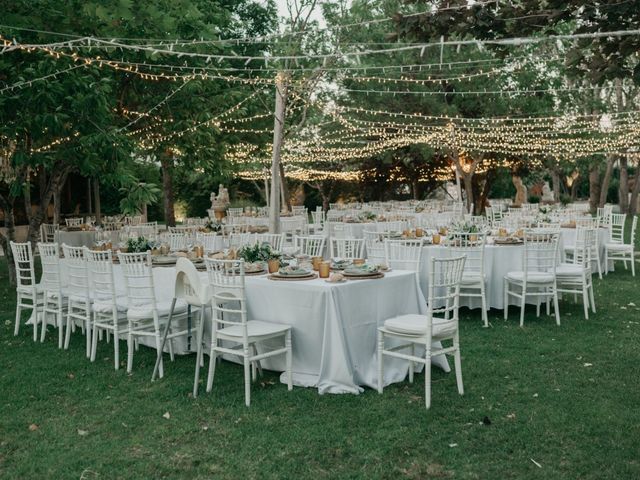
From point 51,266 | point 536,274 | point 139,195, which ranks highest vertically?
point 139,195

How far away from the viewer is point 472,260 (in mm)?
7719

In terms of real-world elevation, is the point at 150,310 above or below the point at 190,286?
below

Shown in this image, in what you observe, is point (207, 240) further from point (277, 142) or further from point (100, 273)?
point (100, 273)

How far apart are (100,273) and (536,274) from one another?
4.65m

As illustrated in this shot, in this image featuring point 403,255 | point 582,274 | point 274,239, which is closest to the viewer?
point 403,255

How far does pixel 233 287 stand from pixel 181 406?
0.93 m

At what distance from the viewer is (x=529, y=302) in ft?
25.4

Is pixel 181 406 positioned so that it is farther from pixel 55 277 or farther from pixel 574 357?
pixel 574 357

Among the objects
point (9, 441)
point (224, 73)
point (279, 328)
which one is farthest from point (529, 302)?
point (224, 73)

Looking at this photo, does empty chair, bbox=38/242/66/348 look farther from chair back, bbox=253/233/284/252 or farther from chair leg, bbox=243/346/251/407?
chair leg, bbox=243/346/251/407

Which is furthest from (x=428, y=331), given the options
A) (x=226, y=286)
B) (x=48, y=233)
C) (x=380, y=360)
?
(x=48, y=233)

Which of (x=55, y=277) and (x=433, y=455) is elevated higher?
(x=55, y=277)

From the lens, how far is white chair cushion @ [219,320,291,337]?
4.85m

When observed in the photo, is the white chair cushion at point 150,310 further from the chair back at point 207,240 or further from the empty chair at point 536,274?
the empty chair at point 536,274
